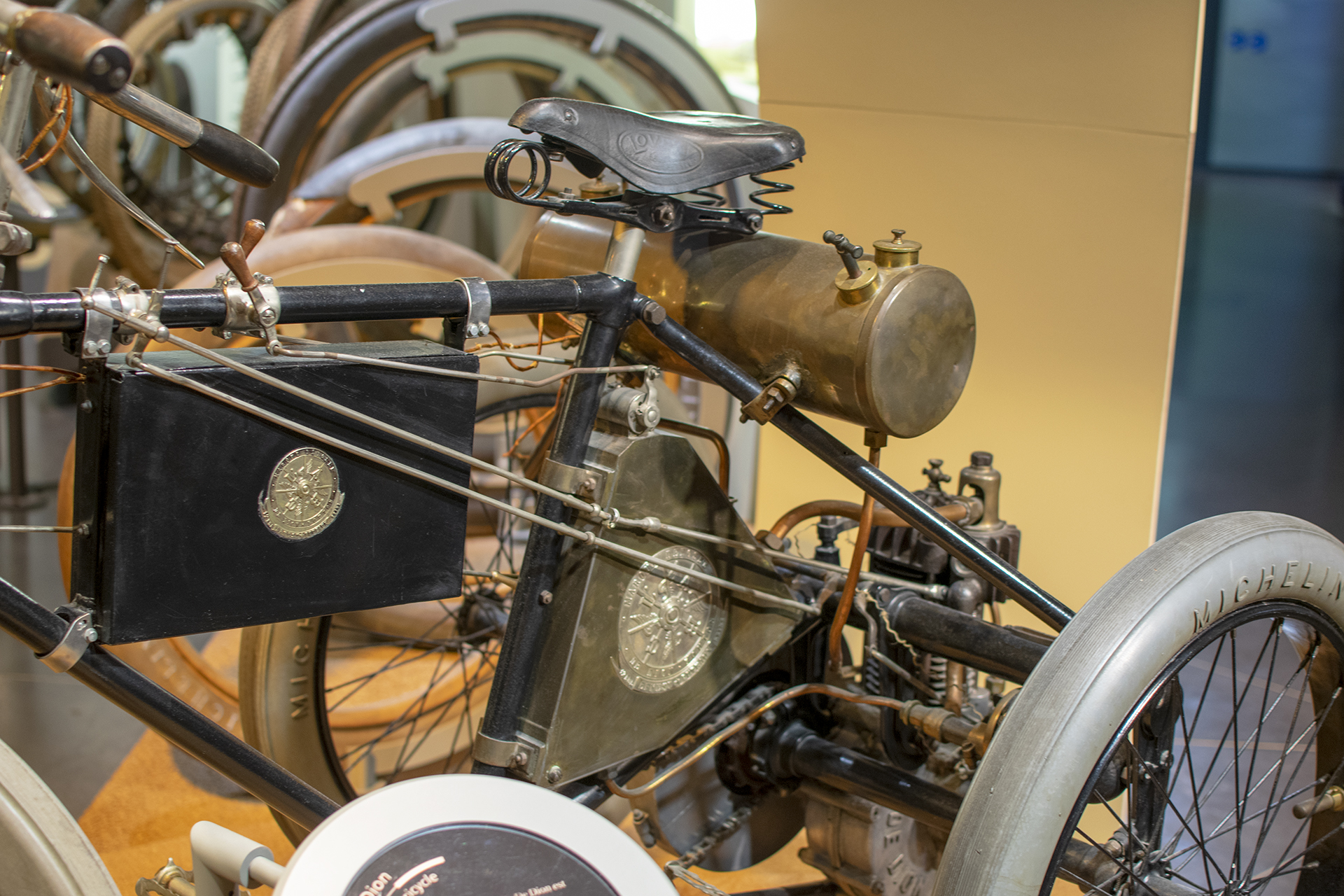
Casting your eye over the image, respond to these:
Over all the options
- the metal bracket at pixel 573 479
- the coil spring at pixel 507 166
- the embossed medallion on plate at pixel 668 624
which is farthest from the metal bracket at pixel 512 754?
the coil spring at pixel 507 166

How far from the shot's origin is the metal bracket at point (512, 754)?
4.73ft

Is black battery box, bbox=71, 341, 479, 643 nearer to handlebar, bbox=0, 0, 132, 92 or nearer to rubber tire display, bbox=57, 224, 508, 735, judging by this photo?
handlebar, bbox=0, 0, 132, 92

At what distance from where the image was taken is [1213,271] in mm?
7617

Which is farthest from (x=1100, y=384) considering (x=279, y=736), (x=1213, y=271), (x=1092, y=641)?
(x=1213, y=271)

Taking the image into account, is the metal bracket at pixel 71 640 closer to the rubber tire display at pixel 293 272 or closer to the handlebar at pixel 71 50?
the handlebar at pixel 71 50

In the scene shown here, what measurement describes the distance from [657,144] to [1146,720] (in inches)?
37.0

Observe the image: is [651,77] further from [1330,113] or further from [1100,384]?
[1330,113]

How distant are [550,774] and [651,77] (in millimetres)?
2510

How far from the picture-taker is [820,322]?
1.48 m

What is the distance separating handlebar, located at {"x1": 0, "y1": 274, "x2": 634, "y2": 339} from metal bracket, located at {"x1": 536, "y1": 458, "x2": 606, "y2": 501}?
0.19 m

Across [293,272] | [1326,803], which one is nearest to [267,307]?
[293,272]

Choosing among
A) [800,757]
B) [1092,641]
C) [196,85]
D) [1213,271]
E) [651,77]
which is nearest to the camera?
[1092,641]

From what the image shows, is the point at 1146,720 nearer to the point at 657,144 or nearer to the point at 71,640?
the point at 657,144

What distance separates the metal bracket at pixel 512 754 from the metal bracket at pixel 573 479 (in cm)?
31
